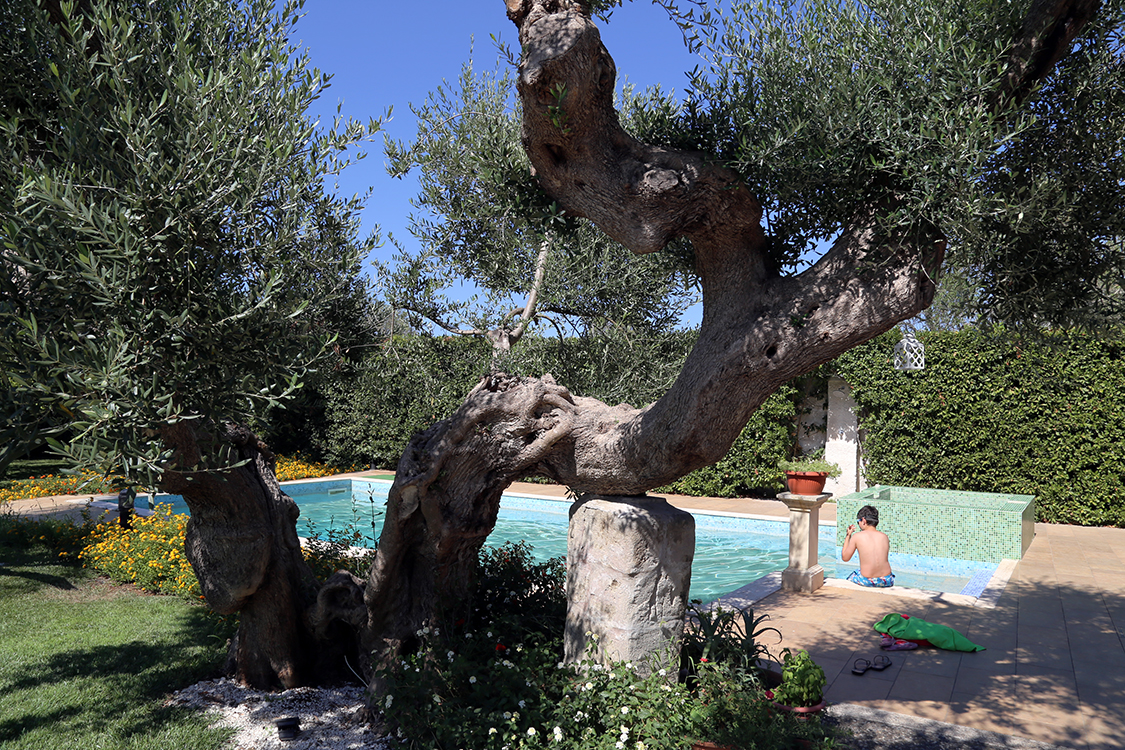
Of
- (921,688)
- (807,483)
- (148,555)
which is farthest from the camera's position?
(148,555)

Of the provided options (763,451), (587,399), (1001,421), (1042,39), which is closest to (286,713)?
(587,399)

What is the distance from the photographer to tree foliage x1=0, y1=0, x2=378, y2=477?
317 centimetres

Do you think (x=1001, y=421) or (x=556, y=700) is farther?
(x=1001, y=421)

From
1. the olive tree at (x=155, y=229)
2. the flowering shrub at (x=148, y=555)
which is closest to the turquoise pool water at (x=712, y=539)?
the flowering shrub at (x=148, y=555)

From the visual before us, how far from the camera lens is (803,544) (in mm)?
9211

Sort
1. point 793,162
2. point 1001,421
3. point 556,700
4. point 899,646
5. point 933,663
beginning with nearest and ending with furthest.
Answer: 1. point 793,162
2. point 556,700
3. point 933,663
4. point 899,646
5. point 1001,421

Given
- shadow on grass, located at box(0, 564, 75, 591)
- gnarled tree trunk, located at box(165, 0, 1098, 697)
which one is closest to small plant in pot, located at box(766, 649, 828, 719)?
gnarled tree trunk, located at box(165, 0, 1098, 697)

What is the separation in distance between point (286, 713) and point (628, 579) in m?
2.98

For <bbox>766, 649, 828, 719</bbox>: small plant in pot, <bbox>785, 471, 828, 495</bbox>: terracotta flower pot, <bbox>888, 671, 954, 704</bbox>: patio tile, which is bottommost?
<bbox>888, 671, 954, 704</bbox>: patio tile

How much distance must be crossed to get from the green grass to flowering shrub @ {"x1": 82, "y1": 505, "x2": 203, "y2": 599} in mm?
180

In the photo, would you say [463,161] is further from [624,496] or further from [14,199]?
[14,199]

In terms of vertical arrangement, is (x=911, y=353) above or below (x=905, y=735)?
above

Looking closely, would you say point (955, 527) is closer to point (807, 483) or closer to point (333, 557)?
point (807, 483)

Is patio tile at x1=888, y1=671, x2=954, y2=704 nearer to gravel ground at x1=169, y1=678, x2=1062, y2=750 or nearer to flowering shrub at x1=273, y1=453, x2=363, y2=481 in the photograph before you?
gravel ground at x1=169, y1=678, x2=1062, y2=750
